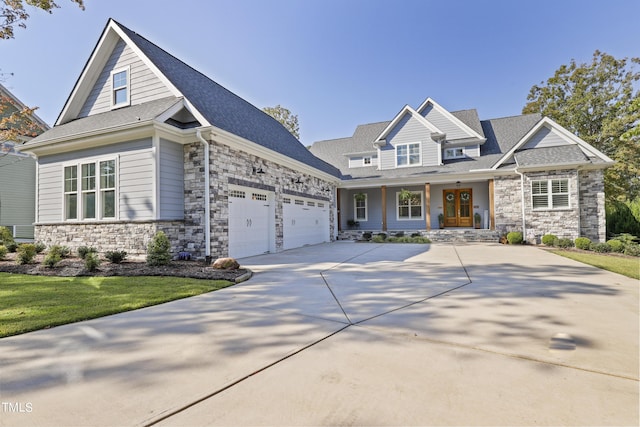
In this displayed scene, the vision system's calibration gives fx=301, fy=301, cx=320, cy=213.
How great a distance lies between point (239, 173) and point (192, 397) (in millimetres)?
8287

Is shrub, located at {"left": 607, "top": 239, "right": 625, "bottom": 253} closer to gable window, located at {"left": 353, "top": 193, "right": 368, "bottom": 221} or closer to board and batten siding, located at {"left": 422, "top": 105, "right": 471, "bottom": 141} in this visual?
board and batten siding, located at {"left": 422, "top": 105, "right": 471, "bottom": 141}

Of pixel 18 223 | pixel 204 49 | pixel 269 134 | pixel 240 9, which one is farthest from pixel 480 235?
pixel 18 223

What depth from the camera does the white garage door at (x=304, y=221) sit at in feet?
41.2

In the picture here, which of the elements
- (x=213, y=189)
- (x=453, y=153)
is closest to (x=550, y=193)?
(x=453, y=153)

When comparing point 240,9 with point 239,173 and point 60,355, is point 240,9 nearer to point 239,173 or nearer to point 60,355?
point 239,173

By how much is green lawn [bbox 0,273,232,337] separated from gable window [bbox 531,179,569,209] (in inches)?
577

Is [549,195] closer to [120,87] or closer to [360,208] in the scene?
[360,208]

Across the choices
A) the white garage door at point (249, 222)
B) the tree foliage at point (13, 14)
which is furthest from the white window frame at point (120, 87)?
the white garage door at point (249, 222)

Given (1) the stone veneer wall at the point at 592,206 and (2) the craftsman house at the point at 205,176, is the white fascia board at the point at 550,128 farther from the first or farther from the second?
(1) the stone veneer wall at the point at 592,206

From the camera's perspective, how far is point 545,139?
1507 centimetres

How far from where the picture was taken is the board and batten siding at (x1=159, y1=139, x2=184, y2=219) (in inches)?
333

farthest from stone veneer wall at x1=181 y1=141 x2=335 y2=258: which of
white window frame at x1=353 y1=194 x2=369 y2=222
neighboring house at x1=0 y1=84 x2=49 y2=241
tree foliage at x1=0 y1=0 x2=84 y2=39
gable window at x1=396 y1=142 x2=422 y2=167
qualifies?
gable window at x1=396 y1=142 x2=422 y2=167

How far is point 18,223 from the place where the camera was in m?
14.4

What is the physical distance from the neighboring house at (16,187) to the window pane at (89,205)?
734 cm
